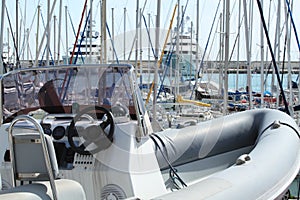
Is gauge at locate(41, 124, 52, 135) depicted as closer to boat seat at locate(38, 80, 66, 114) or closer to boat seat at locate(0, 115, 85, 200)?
boat seat at locate(38, 80, 66, 114)

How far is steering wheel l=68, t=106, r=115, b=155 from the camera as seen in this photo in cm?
326

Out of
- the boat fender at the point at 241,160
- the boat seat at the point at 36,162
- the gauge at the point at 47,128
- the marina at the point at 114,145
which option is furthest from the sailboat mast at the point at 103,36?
the boat seat at the point at 36,162

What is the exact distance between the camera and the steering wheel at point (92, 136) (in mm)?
3260

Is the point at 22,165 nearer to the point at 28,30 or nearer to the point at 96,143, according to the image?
the point at 96,143

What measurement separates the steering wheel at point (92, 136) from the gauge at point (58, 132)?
0.37ft

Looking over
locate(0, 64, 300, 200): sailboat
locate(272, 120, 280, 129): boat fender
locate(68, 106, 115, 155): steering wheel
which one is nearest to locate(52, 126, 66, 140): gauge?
locate(0, 64, 300, 200): sailboat

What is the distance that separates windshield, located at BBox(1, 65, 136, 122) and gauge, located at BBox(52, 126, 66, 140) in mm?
293

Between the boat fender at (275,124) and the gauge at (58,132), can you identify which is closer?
the gauge at (58,132)

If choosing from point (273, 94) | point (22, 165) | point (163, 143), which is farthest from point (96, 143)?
point (273, 94)

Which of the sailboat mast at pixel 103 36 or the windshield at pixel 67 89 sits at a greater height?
the sailboat mast at pixel 103 36

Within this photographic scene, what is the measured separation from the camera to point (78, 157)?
326 centimetres

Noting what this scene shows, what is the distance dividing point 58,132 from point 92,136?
0.29 metres

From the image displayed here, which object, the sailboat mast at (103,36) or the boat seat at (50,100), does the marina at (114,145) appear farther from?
the sailboat mast at (103,36)

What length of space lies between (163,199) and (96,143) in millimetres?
960
